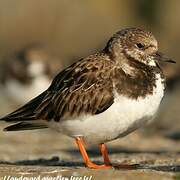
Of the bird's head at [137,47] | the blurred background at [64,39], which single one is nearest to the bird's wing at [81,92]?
the bird's head at [137,47]

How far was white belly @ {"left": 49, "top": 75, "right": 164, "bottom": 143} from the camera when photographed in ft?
24.9

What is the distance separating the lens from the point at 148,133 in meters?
13.7

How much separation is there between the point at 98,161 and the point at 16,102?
18.8 ft

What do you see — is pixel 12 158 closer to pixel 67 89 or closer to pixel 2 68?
pixel 67 89

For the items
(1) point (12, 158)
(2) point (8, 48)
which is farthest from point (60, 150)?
(2) point (8, 48)

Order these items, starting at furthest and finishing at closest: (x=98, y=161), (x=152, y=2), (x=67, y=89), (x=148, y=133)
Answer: (x=152, y=2) < (x=148, y=133) < (x=98, y=161) < (x=67, y=89)

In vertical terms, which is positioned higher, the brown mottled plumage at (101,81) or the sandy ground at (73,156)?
the brown mottled plumage at (101,81)

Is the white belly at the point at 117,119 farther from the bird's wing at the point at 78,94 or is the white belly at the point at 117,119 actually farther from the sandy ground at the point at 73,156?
the sandy ground at the point at 73,156

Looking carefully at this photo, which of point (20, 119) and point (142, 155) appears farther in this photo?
point (142, 155)

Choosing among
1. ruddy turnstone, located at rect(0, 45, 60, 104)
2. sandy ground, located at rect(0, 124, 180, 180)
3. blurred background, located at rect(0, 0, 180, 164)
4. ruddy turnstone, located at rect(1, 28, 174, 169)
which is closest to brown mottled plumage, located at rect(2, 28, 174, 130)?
ruddy turnstone, located at rect(1, 28, 174, 169)

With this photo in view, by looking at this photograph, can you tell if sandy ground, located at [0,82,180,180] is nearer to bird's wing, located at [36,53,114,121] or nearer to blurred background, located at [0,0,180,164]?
blurred background, located at [0,0,180,164]

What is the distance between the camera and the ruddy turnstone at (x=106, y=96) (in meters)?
7.65

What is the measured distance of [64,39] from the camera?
84.4ft

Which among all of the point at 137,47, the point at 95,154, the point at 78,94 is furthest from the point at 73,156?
the point at 137,47
